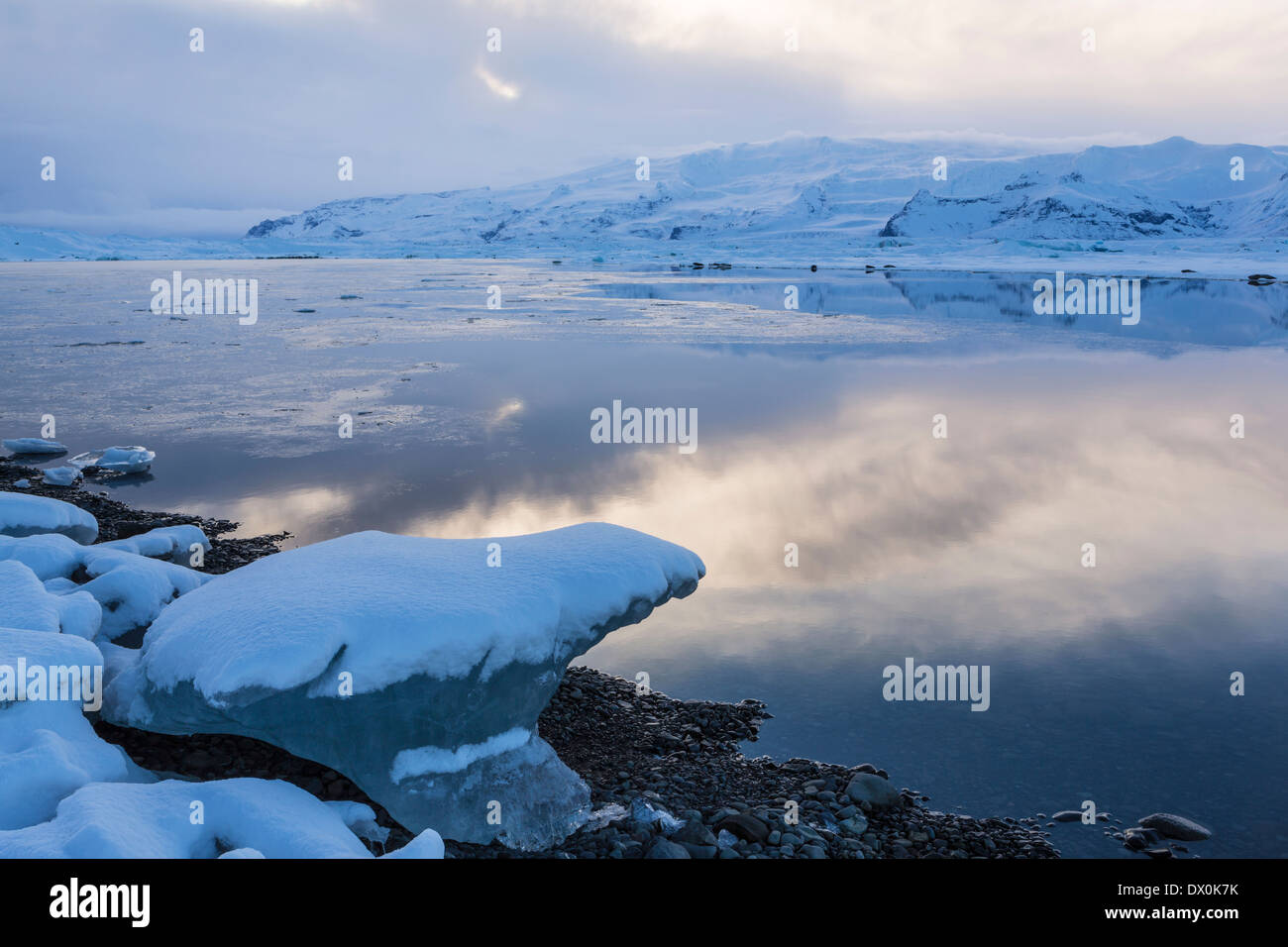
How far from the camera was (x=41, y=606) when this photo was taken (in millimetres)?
6867

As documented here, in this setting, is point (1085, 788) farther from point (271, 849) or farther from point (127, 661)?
point (127, 661)

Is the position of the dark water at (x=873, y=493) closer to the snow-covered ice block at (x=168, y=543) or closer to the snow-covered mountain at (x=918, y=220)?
the snow-covered ice block at (x=168, y=543)

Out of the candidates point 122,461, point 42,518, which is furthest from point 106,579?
point 122,461

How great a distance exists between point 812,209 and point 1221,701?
505ft

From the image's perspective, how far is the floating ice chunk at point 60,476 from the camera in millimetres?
13672

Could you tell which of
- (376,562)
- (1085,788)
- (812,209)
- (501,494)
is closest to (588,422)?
(501,494)

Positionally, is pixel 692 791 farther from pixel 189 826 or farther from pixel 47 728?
pixel 47 728

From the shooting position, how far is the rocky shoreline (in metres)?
5.82

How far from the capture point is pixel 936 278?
64.2m
